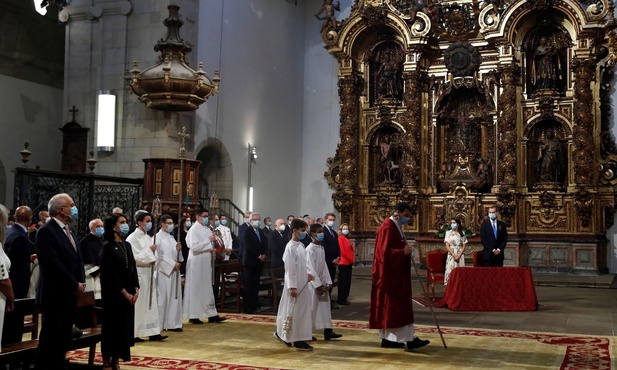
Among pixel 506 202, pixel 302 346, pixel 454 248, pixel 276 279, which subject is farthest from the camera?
pixel 506 202

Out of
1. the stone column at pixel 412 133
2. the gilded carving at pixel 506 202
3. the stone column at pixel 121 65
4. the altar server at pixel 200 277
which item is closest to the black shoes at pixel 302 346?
the altar server at pixel 200 277

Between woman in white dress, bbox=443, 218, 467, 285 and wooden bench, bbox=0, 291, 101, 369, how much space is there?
27.8 feet

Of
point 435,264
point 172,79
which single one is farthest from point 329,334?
point 172,79

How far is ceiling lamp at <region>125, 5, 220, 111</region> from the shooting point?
51.5ft

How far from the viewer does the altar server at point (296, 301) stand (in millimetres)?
9359

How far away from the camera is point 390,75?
22.1m

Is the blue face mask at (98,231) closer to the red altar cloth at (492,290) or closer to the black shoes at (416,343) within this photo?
the black shoes at (416,343)

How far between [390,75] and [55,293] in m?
16.6

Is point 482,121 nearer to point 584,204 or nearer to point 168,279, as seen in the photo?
point 584,204

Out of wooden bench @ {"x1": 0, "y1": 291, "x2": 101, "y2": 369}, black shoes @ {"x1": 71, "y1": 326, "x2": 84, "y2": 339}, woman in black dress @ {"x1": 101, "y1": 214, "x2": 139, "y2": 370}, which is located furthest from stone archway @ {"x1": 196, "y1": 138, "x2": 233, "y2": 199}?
black shoes @ {"x1": 71, "y1": 326, "x2": 84, "y2": 339}

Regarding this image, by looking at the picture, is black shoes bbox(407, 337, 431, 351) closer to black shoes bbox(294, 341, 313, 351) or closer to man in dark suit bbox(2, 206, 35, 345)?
black shoes bbox(294, 341, 313, 351)

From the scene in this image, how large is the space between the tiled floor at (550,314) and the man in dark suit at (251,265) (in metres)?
1.41

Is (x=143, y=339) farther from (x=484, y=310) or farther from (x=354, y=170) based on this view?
(x=354, y=170)

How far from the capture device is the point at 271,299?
13.9 metres
